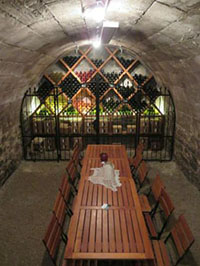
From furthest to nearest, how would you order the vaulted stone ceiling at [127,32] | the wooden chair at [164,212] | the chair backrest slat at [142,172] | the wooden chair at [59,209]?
the chair backrest slat at [142,172], the wooden chair at [164,212], the wooden chair at [59,209], the vaulted stone ceiling at [127,32]

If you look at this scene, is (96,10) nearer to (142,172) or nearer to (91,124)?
(142,172)

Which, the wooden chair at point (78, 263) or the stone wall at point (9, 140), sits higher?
the stone wall at point (9, 140)

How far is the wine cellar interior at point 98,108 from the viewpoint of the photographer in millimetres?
6016

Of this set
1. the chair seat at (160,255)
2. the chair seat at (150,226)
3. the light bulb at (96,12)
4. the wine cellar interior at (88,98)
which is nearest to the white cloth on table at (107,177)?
the wine cellar interior at (88,98)

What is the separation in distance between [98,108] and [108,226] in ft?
12.2

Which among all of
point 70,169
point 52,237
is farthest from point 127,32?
point 52,237

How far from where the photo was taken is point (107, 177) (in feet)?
11.2

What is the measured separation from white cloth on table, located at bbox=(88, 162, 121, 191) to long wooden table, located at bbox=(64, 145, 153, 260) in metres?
0.07

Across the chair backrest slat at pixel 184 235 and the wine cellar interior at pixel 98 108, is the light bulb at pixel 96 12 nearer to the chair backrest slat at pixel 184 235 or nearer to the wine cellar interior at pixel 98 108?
the chair backrest slat at pixel 184 235

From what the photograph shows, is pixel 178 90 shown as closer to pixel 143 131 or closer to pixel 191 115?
pixel 191 115

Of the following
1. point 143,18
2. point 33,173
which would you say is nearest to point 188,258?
point 143,18

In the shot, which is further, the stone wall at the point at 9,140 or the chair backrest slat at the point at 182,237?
the stone wall at the point at 9,140

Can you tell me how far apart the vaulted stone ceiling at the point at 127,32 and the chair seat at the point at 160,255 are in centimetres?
221

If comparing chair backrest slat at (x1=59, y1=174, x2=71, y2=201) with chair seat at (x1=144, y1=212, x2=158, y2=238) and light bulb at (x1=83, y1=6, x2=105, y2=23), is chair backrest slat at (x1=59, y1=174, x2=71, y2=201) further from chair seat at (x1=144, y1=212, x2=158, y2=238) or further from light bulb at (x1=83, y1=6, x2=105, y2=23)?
light bulb at (x1=83, y1=6, x2=105, y2=23)
